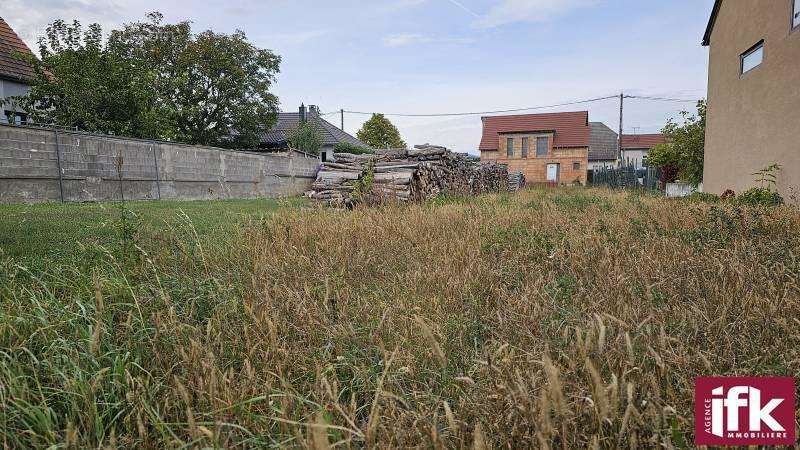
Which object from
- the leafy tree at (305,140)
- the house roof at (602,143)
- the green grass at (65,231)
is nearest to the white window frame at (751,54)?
the green grass at (65,231)

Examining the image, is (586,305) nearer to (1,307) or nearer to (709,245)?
(709,245)

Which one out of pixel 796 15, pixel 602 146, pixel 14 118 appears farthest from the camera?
pixel 602 146

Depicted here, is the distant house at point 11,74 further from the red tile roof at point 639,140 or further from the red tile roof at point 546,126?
the red tile roof at point 639,140

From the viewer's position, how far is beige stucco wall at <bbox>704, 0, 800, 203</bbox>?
9.16 metres

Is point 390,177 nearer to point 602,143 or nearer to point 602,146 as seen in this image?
point 602,146

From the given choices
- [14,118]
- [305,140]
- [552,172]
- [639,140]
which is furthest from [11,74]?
[639,140]

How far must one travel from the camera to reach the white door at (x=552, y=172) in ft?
132

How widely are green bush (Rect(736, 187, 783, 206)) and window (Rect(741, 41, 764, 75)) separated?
10.8 feet

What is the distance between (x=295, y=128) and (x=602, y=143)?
3648 centimetres

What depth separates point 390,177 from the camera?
9.38 metres

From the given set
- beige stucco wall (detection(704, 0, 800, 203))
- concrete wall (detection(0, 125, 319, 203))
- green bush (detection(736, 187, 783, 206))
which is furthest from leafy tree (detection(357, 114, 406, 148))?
green bush (detection(736, 187, 783, 206))

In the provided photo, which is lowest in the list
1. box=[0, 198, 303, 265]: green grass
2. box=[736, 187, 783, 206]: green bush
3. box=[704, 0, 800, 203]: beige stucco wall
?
box=[0, 198, 303, 265]: green grass

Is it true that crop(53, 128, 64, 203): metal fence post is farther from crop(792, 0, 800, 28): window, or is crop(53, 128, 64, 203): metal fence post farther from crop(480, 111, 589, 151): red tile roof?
crop(480, 111, 589, 151): red tile roof

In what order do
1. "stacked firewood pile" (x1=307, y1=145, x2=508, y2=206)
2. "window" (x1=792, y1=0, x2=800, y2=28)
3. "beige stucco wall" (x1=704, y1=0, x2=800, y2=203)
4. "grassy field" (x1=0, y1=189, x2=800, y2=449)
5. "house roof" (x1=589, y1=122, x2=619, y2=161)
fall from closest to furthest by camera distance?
"grassy field" (x1=0, y1=189, x2=800, y2=449), "stacked firewood pile" (x1=307, y1=145, x2=508, y2=206), "window" (x1=792, y1=0, x2=800, y2=28), "beige stucco wall" (x1=704, y1=0, x2=800, y2=203), "house roof" (x1=589, y1=122, x2=619, y2=161)
